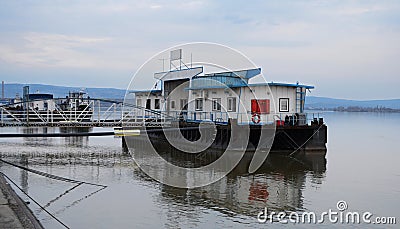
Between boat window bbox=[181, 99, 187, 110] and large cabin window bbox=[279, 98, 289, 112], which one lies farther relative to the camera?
boat window bbox=[181, 99, 187, 110]

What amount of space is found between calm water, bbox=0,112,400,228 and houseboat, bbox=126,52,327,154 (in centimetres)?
196

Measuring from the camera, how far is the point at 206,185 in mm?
16203

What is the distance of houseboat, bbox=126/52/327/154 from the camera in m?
24.4

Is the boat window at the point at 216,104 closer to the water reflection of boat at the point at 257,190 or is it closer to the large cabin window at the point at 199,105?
the large cabin window at the point at 199,105

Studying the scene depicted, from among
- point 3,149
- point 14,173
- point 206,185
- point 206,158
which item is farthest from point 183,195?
point 3,149

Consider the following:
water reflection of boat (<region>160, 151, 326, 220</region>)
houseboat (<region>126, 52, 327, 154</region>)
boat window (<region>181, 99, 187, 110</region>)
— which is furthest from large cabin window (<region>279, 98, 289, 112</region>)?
boat window (<region>181, 99, 187, 110</region>)

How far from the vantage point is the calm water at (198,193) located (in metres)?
11.8

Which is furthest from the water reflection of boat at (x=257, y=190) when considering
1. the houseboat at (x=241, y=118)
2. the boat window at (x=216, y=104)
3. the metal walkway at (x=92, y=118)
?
the metal walkway at (x=92, y=118)

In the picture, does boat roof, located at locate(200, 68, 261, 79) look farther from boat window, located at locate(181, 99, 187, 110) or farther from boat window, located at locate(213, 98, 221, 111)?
boat window, located at locate(181, 99, 187, 110)

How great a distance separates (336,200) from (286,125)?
1035 centimetres

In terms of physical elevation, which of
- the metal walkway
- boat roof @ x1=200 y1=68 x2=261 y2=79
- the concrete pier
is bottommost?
the concrete pier

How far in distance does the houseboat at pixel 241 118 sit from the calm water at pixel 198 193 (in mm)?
1962

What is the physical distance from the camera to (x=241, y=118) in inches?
A: 998

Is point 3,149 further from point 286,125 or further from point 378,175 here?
point 378,175
